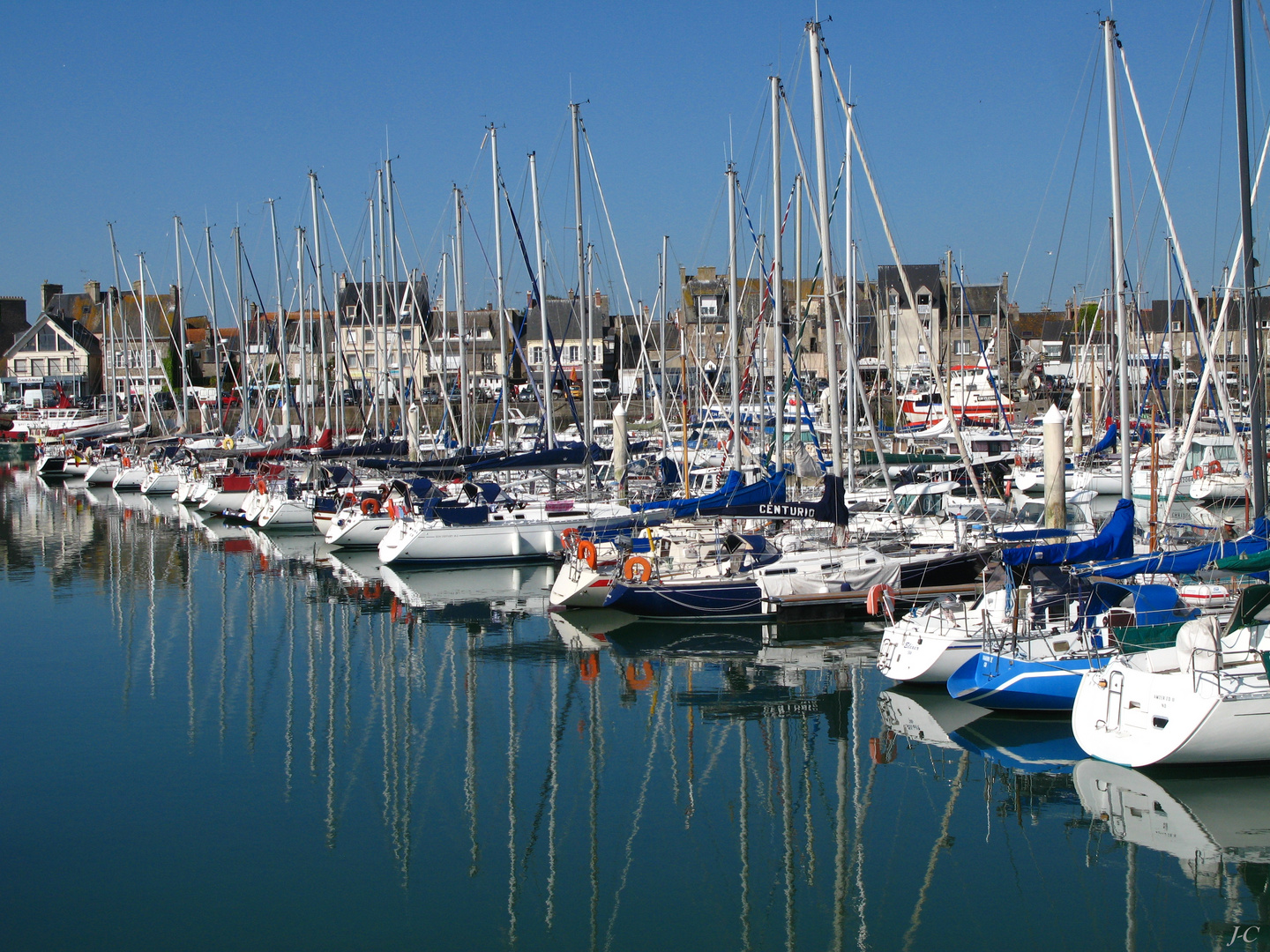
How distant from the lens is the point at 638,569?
77.4ft

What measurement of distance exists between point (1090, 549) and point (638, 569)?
8.31 meters

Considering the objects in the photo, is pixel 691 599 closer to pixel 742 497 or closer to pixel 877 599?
pixel 742 497

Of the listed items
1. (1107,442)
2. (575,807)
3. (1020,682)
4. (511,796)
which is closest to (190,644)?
(511,796)

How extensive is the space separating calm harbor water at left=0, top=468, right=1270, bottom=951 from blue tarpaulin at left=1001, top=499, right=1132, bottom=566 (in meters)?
2.42

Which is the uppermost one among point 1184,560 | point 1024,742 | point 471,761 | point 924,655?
point 1184,560

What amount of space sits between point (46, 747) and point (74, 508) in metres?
35.9

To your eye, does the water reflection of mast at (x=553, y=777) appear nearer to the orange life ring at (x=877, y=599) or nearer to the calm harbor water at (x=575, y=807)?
the calm harbor water at (x=575, y=807)

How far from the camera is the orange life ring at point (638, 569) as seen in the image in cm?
2347

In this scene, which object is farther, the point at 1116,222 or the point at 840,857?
the point at 1116,222

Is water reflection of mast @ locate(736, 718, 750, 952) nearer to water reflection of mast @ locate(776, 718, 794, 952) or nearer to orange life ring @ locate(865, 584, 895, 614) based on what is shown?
water reflection of mast @ locate(776, 718, 794, 952)

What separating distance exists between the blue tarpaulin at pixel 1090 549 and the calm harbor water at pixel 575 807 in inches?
95.2

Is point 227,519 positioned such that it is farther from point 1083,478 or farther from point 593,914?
point 593,914

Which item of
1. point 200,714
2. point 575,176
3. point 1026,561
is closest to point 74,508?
point 575,176

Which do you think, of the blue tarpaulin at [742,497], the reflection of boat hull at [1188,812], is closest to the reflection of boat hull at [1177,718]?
the reflection of boat hull at [1188,812]
